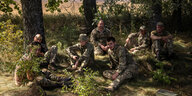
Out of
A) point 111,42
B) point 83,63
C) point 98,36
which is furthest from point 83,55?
point 98,36

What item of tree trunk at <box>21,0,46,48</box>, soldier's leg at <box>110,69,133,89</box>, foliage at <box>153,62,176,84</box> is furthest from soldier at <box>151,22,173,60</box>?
tree trunk at <box>21,0,46,48</box>

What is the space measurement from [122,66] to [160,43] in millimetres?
2485

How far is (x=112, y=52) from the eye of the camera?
6.74 metres

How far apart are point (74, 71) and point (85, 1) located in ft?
16.6

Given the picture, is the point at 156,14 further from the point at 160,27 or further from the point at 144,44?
the point at 144,44

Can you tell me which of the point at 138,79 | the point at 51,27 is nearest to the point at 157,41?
the point at 138,79

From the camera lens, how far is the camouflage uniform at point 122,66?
6238 mm

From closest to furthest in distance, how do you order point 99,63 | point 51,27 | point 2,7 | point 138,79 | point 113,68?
1. point 138,79
2. point 113,68
3. point 99,63
4. point 2,7
5. point 51,27

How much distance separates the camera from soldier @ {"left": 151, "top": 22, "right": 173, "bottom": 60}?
7617 millimetres

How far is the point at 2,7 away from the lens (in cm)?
934

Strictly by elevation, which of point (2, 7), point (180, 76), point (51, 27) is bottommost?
point (180, 76)

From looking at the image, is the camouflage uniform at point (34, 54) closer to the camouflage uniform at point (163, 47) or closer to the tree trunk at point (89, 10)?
the camouflage uniform at point (163, 47)

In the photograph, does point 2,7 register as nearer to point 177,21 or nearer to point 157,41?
point 157,41

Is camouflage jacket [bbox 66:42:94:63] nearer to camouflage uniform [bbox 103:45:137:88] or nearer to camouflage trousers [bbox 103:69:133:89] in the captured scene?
camouflage uniform [bbox 103:45:137:88]
